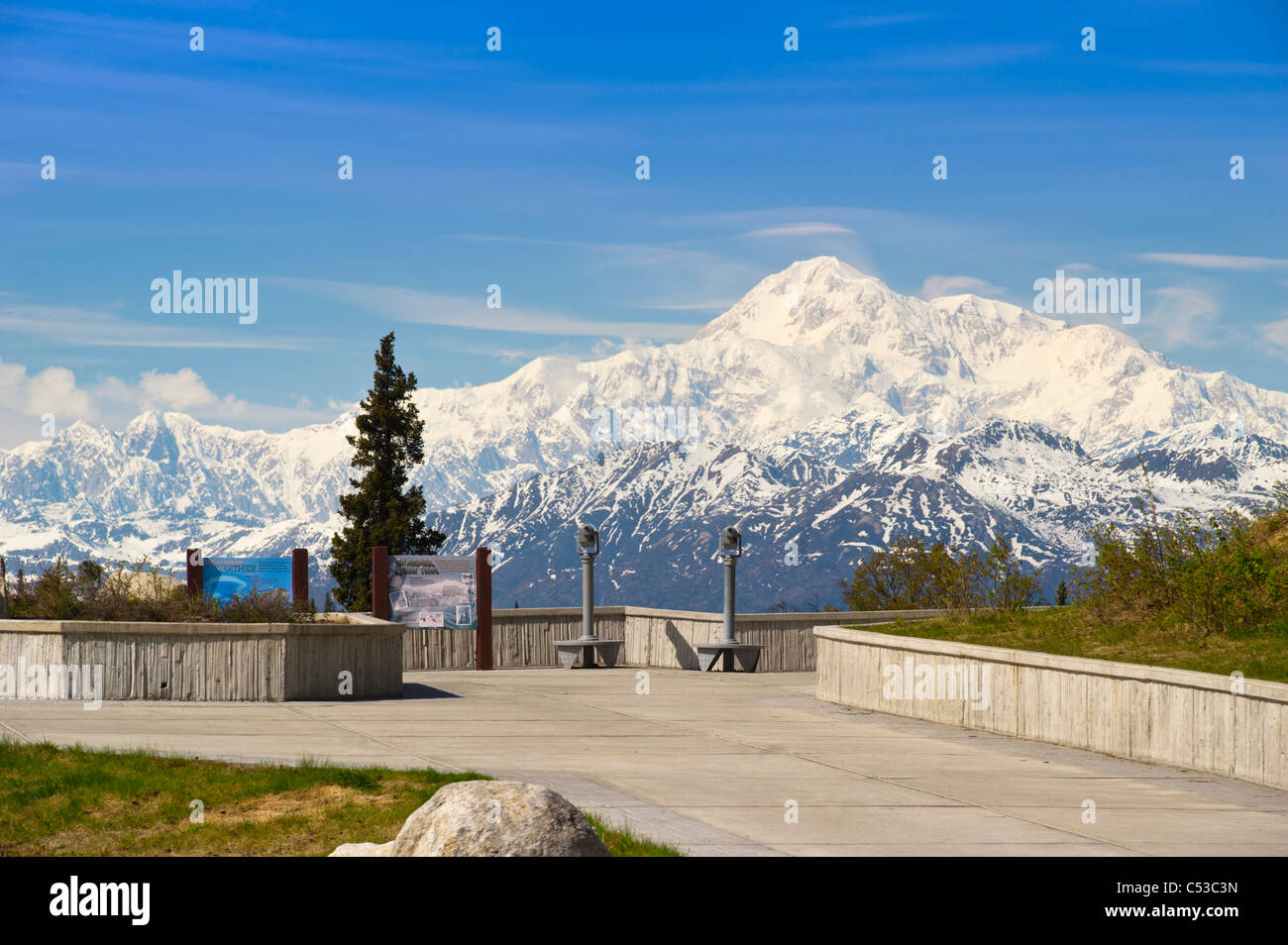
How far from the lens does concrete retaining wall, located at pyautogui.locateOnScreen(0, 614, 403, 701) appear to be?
56.1 feet

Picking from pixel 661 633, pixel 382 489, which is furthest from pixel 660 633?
pixel 382 489

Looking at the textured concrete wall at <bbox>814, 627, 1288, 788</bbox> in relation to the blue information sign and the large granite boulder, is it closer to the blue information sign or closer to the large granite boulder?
the large granite boulder

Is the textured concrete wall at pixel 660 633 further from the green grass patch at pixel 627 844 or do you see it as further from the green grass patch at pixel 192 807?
the green grass patch at pixel 627 844

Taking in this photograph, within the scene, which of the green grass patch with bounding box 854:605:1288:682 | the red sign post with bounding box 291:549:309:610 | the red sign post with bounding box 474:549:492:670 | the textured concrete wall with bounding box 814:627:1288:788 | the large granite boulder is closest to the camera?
the large granite boulder

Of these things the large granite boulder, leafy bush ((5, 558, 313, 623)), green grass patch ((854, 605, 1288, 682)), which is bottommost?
the large granite boulder

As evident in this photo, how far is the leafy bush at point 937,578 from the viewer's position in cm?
2467

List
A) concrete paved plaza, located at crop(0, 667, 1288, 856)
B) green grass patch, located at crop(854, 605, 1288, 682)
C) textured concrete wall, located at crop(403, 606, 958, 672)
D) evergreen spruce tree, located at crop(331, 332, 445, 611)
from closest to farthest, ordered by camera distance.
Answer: concrete paved plaza, located at crop(0, 667, 1288, 856) → green grass patch, located at crop(854, 605, 1288, 682) → textured concrete wall, located at crop(403, 606, 958, 672) → evergreen spruce tree, located at crop(331, 332, 445, 611)

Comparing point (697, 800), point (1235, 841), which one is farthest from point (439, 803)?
point (1235, 841)

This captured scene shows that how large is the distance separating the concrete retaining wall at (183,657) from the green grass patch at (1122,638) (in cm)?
777

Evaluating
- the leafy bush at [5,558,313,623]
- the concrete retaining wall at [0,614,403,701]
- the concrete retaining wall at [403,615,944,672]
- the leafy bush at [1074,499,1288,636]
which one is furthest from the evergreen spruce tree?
the leafy bush at [1074,499,1288,636]

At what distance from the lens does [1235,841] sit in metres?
9.51

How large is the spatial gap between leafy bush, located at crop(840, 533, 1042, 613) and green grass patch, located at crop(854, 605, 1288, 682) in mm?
2832
